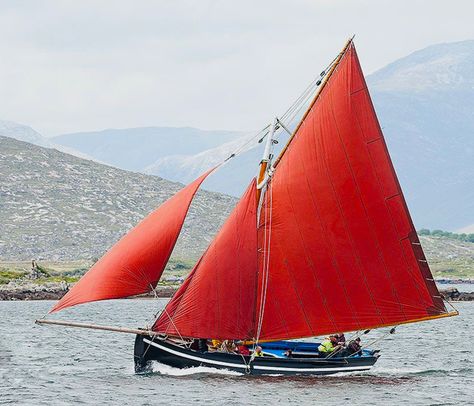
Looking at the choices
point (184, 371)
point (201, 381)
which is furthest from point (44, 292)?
point (201, 381)

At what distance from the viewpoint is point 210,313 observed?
58594 millimetres

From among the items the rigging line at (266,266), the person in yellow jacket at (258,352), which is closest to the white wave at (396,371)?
the person in yellow jacket at (258,352)

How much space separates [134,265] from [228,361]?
7.25m

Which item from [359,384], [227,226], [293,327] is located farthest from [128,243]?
Answer: [359,384]

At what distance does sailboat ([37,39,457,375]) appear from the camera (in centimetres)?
5853

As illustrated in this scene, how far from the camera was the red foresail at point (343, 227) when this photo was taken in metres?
58.5

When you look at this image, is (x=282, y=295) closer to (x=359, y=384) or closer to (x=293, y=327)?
(x=293, y=327)

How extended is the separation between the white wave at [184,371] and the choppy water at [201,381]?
0.20ft

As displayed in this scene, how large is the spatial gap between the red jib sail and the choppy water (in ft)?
16.2

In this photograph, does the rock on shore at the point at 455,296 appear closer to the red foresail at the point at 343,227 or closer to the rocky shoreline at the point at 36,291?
the rocky shoreline at the point at 36,291

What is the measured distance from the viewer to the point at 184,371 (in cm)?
6028

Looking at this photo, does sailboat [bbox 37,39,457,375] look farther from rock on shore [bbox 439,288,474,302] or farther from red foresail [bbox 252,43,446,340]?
rock on shore [bbox 439,288,474,302]

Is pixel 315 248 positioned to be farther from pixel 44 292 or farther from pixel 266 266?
pixel 44 292

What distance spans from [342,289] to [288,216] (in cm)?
462
